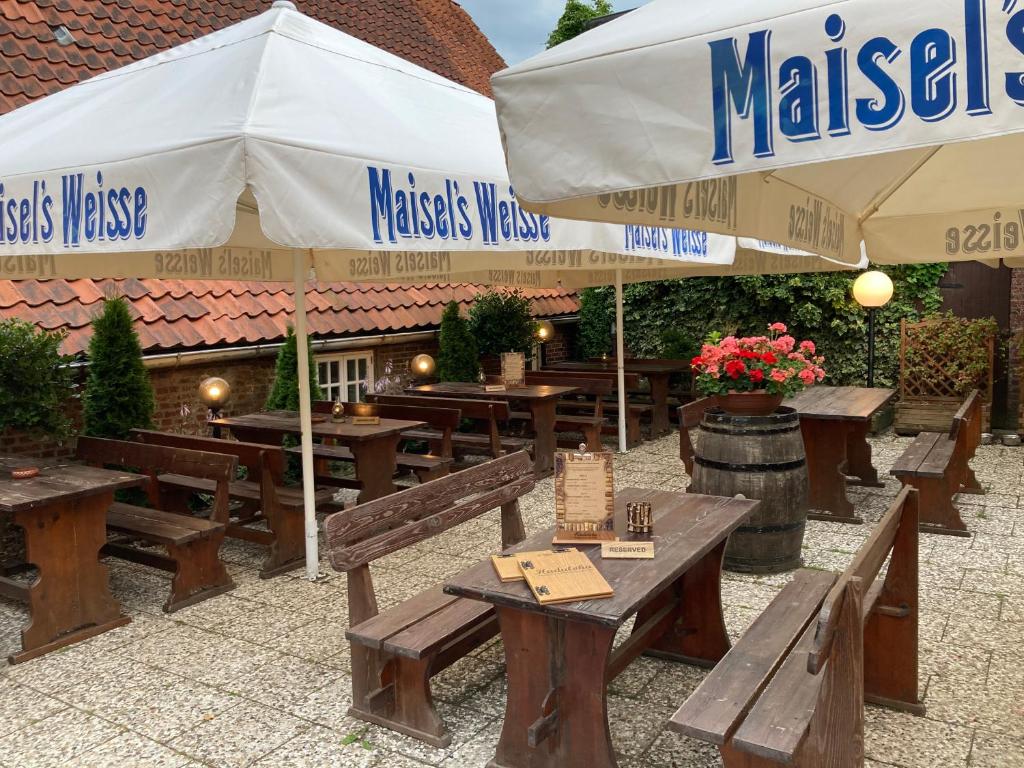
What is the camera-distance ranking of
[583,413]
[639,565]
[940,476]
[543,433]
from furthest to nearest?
[583,413] → [543,433] → [940,476] → [639,565]

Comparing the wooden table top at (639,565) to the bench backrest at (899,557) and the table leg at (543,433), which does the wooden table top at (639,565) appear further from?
the table leg at (543,433)

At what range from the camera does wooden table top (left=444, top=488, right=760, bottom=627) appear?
2.84 m

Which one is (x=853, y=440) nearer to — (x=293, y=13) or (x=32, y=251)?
(x=293, y=13)

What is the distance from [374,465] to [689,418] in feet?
9.07

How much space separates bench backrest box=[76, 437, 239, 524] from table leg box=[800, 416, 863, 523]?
4552 mm

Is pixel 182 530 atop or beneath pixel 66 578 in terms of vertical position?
atop

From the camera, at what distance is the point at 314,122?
3539mm

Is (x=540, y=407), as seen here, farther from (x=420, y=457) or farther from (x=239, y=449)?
(x=239, y=449)

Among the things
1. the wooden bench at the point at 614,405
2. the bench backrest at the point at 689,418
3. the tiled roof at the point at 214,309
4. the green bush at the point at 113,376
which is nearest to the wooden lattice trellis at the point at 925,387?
the wooden bench at the point at 614,405

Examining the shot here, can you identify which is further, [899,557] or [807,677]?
[899,557]

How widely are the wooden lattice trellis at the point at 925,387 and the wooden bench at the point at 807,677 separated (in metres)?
7.77

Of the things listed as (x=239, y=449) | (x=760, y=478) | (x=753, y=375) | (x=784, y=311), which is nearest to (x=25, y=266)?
(x=239, y=449)

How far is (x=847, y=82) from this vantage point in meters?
1.61

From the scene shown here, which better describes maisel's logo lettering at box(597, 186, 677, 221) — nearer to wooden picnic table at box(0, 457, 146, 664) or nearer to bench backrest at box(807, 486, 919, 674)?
bench backrest at box(807, 486, 919, 674)
